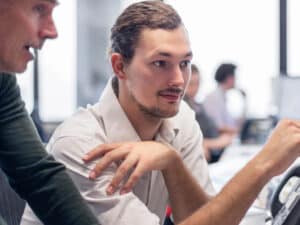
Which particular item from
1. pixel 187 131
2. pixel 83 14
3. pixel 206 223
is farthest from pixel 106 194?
pixel 83 14

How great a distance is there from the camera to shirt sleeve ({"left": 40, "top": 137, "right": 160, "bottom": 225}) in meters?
1.24

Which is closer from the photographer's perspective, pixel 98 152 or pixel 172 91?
pixel 98 152

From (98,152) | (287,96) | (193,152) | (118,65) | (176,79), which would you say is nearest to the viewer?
(98,152)

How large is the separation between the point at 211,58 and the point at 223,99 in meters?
0.92

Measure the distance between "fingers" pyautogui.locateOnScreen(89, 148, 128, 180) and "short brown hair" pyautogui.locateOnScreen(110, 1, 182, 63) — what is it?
289mm

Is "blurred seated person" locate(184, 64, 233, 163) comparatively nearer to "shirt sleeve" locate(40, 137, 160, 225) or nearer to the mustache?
the mustache

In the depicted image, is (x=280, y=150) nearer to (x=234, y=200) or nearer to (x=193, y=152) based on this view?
(x=234, y=200)

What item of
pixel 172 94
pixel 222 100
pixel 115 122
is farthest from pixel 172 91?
pixel 222 100

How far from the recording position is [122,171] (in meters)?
1.21

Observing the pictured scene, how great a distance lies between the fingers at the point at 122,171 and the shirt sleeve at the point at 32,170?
10 centimetres

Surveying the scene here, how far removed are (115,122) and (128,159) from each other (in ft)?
0.64

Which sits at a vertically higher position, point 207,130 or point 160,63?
point 160,63

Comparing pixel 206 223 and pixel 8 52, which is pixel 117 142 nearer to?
pixel 206 223

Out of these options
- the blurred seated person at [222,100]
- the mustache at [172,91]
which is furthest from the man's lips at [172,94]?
the blurred seated person at [222,100]
